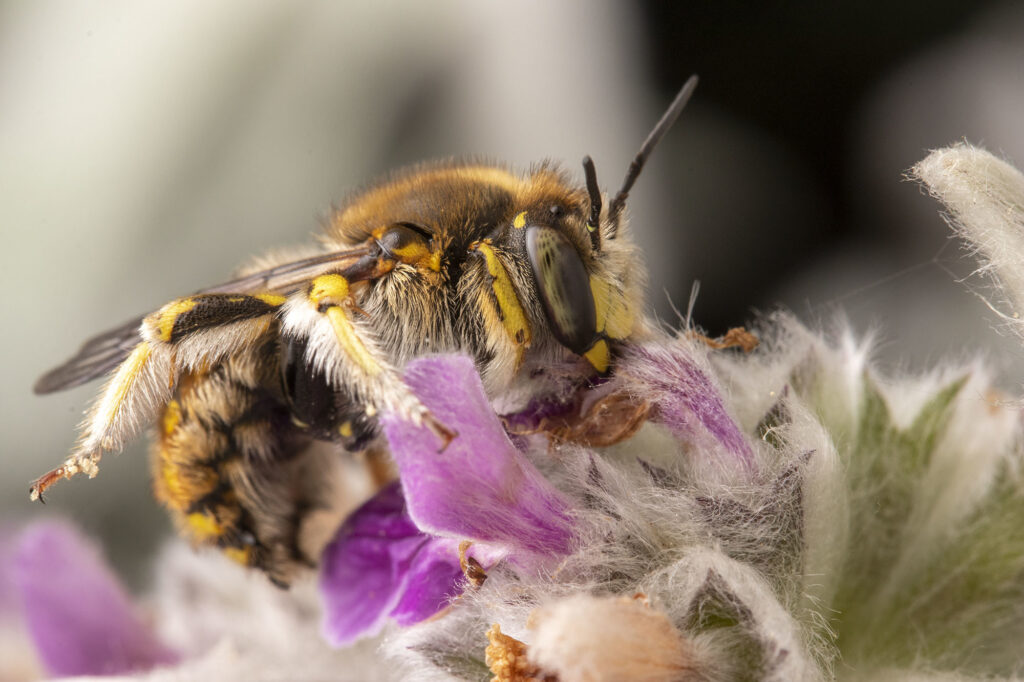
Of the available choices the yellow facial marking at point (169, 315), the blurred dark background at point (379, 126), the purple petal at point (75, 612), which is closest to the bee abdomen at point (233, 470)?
the yellow facial marking at point (169, 315)

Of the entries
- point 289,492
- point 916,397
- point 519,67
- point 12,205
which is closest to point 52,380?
point 289,492

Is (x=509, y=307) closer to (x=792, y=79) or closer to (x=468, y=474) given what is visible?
(x=468, y=474)

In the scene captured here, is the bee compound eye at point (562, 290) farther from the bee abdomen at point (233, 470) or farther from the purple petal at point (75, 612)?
the purple petal at point (75, 612)

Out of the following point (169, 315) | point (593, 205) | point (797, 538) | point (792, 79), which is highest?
point (169, 315)

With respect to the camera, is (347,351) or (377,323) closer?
(347,351)

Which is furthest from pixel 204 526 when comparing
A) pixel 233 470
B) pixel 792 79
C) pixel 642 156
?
pixel 792 79

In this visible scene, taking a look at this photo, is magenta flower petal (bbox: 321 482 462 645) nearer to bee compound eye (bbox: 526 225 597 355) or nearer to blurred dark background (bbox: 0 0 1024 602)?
bee compound eye (bbox: 526 225 597 355)
